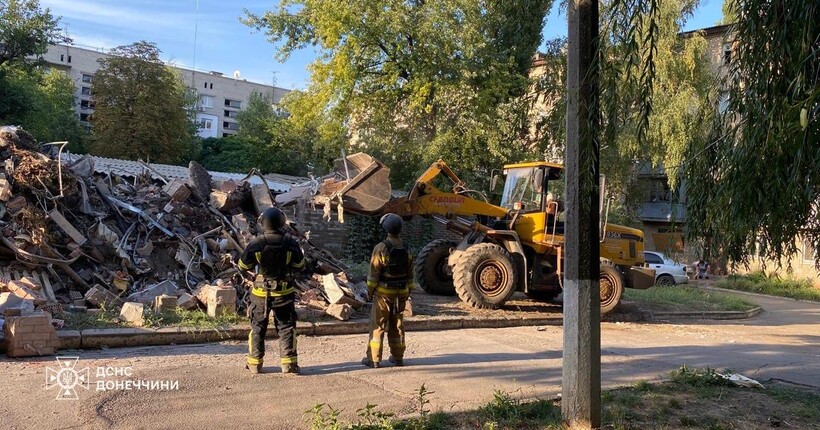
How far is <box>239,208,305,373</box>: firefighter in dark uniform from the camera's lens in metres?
6.66

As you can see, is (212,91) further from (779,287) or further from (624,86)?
(624,86)

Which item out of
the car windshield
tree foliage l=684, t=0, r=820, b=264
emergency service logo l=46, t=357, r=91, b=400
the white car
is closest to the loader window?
the car windshield

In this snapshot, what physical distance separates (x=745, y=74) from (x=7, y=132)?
34.8ft

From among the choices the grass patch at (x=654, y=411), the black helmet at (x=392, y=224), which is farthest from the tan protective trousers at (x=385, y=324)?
the grass patch at (x=654, y=411)

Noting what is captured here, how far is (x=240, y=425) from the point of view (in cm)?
505

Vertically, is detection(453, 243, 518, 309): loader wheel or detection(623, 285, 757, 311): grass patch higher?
detection(453, 243, 518, 309): loader wheel

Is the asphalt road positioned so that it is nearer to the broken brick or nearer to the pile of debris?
the broken brick

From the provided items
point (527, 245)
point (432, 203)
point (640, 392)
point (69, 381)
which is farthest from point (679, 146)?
→ point (69, 381)

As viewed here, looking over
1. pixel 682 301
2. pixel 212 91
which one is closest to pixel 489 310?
pixel 682 301

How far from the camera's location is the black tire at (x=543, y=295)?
1413 cm

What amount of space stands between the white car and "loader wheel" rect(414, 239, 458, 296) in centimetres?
1632

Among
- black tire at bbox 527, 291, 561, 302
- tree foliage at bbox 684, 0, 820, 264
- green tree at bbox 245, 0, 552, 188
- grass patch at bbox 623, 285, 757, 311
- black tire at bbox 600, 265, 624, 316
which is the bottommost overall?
grass patch at bbox 623, 285, 757, 311

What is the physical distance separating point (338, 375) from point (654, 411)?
319 centimetres

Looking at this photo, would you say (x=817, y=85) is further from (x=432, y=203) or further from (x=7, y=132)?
(x=7, y=132)
